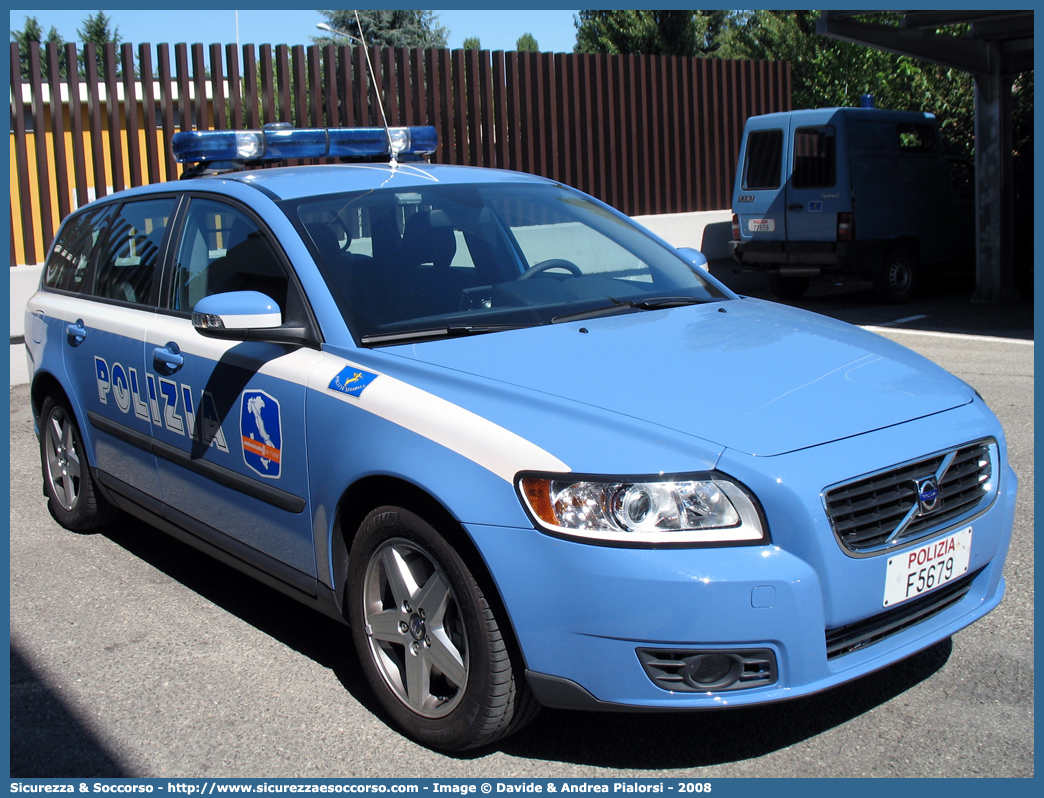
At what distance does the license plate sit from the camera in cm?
262

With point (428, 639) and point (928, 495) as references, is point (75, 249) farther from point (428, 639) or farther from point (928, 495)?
point (928, 495)

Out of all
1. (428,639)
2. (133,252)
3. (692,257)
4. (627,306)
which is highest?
(133,252)

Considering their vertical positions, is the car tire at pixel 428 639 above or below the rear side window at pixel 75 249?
below

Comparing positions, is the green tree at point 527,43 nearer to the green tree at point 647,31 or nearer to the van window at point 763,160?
the green tree at point 647,31

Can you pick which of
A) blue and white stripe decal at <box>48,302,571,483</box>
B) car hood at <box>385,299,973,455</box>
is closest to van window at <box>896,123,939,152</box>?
car hood at <box>385,299,973,455</box>

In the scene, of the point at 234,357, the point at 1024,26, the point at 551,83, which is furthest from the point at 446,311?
the point at 1024,26

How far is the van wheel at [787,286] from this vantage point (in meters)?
13.4

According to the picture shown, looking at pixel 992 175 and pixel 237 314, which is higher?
pixel 992 175

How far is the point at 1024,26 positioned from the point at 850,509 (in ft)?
37.6

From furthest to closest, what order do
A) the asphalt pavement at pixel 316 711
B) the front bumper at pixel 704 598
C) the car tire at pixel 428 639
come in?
the asphalt pavement at pixel 316 711
the car tire at pixel 428 639
the front bumper at pixel 704 598

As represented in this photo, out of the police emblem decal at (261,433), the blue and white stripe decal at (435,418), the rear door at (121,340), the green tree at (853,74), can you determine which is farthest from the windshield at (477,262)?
the green tree at (853,74)

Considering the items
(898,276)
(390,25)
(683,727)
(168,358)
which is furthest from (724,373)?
(390,25)

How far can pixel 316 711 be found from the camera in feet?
10.5

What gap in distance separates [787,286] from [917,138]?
2.38 metres
